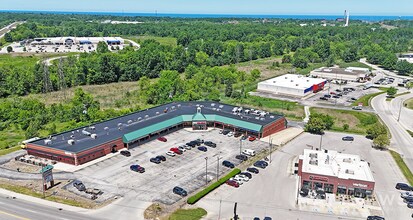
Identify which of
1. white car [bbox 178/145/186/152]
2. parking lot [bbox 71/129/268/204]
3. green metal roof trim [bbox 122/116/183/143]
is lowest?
parking lot [bbox 71/129/268/204]

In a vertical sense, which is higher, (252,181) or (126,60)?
(126,60)

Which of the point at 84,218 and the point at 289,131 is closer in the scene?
the point at 84,218

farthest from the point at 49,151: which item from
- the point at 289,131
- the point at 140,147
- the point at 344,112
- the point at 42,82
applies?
the point at 344,112

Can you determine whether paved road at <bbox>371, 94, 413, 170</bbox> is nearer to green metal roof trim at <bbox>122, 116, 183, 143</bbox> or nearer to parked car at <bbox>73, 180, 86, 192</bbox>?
green metal roof trim at <bbox>122, 116, 183, 143</bbox>

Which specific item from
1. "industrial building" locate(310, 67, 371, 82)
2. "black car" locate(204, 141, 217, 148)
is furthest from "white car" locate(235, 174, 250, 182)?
"industrial building" locate(310, 67, 371, 82)

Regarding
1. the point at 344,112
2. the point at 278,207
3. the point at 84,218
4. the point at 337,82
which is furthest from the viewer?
the point at 337,82

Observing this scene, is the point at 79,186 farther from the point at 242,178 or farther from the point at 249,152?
the point at 249,152

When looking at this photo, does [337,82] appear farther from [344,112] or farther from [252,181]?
[252,181]
